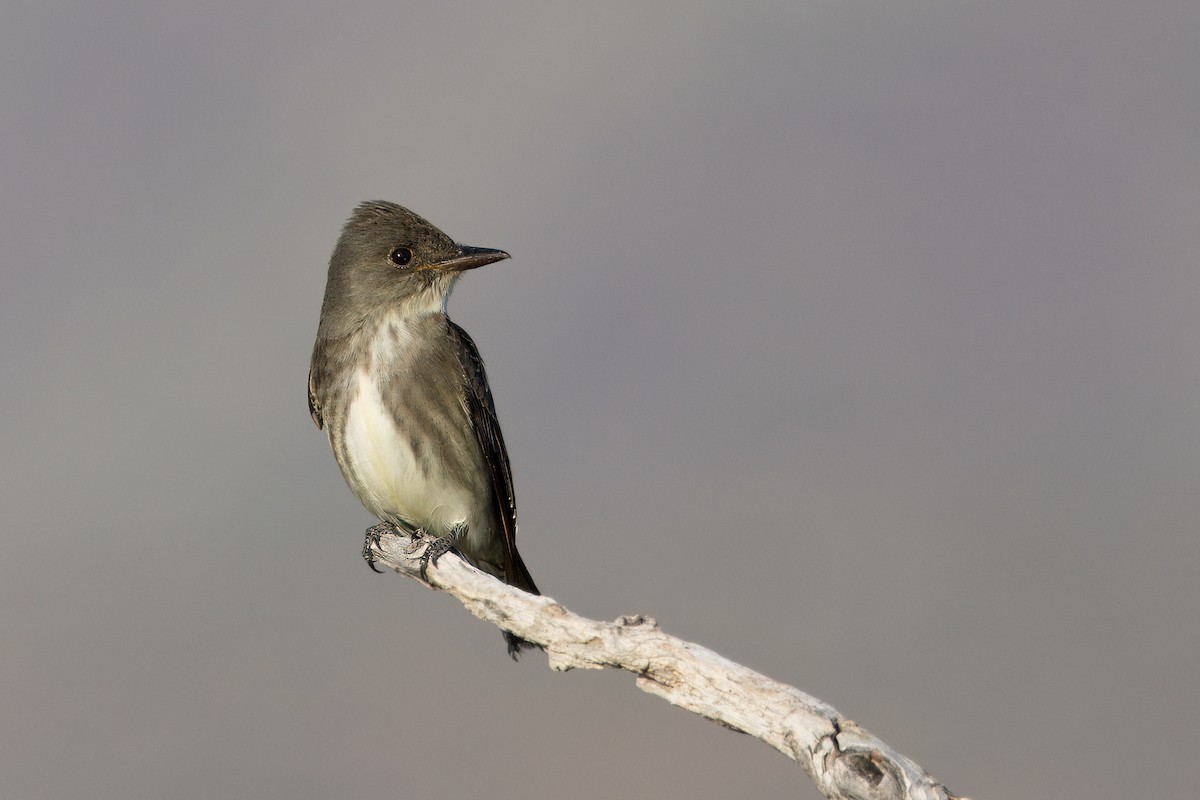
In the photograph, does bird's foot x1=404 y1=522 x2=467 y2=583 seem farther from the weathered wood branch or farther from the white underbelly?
the weathered wood branch

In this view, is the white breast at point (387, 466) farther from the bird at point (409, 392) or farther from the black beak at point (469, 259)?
the black beak at point (469, 259)

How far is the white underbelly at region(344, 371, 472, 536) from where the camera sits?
7441mm

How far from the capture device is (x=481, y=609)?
20.6ft

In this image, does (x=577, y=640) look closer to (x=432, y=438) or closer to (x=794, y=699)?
(x=794, y=699)

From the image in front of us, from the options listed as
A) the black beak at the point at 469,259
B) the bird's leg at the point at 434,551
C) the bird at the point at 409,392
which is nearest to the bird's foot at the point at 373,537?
the bird at the point at 409,392

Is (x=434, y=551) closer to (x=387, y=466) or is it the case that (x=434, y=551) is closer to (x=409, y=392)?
(x=387, y=466)

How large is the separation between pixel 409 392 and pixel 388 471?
480mm

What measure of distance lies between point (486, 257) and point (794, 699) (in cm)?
387

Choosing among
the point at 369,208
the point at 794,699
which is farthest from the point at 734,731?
the point at 369,208

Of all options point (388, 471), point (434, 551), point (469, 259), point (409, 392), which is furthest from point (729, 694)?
point (469, 259)

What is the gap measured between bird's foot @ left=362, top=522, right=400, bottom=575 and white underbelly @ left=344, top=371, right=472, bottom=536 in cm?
14

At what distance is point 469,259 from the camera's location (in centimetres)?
782

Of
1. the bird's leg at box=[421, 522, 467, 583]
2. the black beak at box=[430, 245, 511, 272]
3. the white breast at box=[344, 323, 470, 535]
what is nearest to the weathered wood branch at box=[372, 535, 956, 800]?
the bird's leg at box=[421, 522, 467, 583]

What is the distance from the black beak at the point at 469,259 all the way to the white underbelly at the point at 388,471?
881 mm
